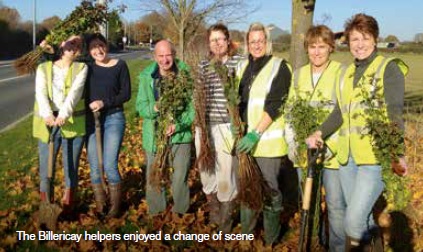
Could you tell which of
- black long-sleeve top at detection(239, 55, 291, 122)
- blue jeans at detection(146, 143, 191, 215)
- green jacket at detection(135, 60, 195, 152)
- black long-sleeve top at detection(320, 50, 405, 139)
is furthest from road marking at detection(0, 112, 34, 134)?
black long-sleeve top at detection(320, 50, 405, 139)

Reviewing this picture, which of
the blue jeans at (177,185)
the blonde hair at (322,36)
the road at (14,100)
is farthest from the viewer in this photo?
the road at (14,100)

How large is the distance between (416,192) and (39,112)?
486cm

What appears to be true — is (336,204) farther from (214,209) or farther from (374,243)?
(214,209)

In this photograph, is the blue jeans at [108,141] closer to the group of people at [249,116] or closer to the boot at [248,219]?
the group of people at [249,116]

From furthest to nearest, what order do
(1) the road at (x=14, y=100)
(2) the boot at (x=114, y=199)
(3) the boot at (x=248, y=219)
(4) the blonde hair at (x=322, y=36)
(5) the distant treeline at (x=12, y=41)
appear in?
(5) the distant treeline at (x=12, y=41) → (1) the road at (x=14, y=100) → (2) the boot at (x=114, y=199) → (3) the boot at (x=248, y=219) → (4) the blonde hair at (x=322, y=36)

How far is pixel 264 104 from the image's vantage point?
4090mm

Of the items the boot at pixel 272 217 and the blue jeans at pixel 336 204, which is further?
the boot at pixel 272 217

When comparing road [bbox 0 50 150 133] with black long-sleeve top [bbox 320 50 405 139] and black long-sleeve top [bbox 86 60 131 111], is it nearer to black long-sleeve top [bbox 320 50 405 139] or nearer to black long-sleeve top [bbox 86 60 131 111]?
black long-sleeve top [bbox 86 60 131 111]

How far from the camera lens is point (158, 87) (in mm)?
4629

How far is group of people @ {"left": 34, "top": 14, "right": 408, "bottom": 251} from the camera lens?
358cm

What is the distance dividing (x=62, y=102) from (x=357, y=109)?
2.85 m

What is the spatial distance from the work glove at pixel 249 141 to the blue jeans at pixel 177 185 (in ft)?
2.99

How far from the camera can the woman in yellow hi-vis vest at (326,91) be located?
391 centimetres

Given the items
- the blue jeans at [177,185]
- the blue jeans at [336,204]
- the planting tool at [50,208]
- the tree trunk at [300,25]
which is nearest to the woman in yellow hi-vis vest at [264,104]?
the blue jeans at [336,204]
